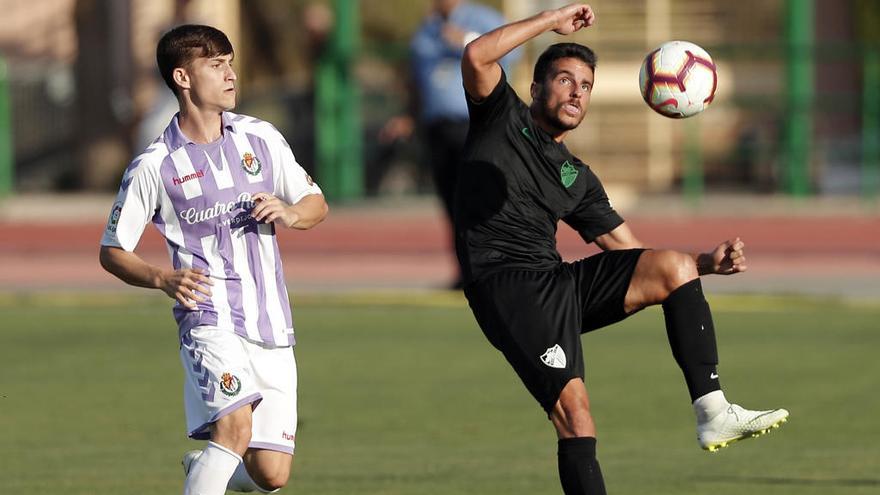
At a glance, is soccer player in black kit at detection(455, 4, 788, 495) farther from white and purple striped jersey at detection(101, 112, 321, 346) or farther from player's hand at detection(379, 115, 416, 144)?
player's hand at detection(379, 115, 416, 144)

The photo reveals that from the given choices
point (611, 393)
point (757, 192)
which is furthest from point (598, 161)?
point (611, 393)

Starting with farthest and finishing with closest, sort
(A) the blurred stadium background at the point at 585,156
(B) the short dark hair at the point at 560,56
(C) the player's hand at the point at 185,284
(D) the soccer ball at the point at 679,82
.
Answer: (A) the blurred stadium background at the point at 585,156
(D) the soccer ball at the point at 679,82
(B) the short dark hair at the point at 560,56
(C) the player's hand at the point at 185,284

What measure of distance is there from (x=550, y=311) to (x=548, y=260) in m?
0.27

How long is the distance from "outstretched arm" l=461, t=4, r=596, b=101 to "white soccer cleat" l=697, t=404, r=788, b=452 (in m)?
1.50

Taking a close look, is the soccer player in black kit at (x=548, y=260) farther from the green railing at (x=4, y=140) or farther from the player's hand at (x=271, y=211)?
the green railing at (x=4, y=140)

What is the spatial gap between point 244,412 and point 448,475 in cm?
205

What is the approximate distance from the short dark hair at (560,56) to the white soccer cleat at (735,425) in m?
1.41

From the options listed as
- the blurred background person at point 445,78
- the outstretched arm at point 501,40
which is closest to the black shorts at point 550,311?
the outstretched arm at point 501,40

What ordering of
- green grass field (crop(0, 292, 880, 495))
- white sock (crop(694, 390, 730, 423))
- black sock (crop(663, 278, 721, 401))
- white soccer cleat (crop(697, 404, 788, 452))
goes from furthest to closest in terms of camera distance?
1. green grass field (crop(0, 292, 880, 495))
2. black sock (crop(663, 278, 721, 401))
3. white sock (crop(694, 390, 730, 423))
4. white soccer cleat (crop(697, 404, 788, 452))

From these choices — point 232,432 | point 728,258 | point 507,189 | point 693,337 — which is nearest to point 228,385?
point 232,432

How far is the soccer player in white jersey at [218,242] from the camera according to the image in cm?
634

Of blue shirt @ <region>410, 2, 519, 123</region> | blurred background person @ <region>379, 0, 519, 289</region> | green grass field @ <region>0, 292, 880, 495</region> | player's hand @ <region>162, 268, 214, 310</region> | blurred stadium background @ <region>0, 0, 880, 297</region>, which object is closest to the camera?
player's hand @ <region>162, 268, 214, 310</region>

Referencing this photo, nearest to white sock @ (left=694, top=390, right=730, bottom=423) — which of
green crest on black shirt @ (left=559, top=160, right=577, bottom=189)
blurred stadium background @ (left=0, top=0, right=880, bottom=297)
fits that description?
green crest on black shirt @ (left=559, top=160, right=577, bottom=189)

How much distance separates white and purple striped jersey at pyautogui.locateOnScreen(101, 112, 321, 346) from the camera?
6426 millimetres
